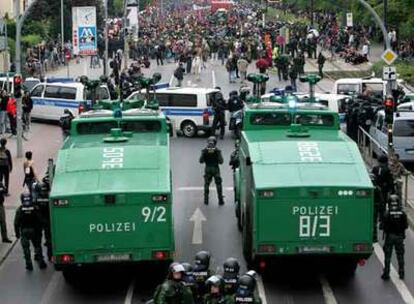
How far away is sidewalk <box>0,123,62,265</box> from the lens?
24.2 m

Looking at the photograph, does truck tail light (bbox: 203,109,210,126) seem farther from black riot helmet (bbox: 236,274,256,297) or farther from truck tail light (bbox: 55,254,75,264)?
black riot helmet (bbox: 236,274,256,297)

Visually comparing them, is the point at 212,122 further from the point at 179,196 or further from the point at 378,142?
the point at 179,196

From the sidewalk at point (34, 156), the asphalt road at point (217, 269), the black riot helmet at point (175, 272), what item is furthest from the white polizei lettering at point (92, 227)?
the sidewalk at point (34, 156)

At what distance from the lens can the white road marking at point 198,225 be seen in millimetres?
21688

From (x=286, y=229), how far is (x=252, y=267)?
5.46ft

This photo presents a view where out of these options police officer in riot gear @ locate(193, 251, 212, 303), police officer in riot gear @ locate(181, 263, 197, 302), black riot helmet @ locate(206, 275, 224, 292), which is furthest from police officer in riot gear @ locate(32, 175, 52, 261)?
black riot helmet @ locate(206, 275, 224, 292)

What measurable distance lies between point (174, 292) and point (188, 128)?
23954 mm

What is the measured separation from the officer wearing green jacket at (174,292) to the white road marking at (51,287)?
16.3 feet

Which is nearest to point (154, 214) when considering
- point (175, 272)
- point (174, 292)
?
point (175, 272)

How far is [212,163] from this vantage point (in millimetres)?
25031

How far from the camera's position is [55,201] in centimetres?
1705

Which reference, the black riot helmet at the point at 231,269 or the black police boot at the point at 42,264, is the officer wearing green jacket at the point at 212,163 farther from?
the black riot helmet at the point at 231,269

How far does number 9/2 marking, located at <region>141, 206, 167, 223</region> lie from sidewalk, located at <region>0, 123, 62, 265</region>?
4.84 meters

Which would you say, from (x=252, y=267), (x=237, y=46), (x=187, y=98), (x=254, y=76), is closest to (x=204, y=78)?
(x=237, y=46)
